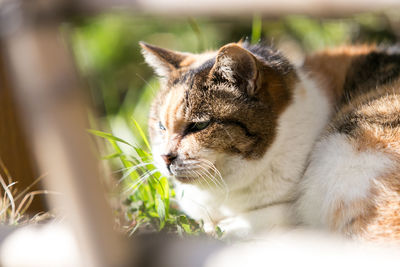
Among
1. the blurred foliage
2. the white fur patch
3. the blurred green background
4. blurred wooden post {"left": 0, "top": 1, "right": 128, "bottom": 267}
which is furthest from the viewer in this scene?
the blurred green background

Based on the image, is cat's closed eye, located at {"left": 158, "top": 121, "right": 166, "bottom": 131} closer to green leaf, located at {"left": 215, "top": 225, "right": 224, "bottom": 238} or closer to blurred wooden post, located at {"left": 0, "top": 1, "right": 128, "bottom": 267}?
green leaf, located at {"left": 215, "top": 225, "right": 224, "bottom": 238}

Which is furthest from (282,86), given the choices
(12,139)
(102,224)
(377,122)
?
(12,139)

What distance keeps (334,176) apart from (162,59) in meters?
1.07

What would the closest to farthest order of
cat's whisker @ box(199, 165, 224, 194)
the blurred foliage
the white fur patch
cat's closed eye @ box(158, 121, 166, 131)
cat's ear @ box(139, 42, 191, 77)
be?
the white fur patch → cat's whisker @ box(199, 165, 224, 194) → cat's closed eye @ box(158, 121, 166, 131) → cat's ear @ box(139, 42, 191, 77) → the blurred foliage

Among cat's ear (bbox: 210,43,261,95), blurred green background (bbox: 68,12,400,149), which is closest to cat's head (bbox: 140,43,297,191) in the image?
cat's ear (bbox: 210,43,261,95)

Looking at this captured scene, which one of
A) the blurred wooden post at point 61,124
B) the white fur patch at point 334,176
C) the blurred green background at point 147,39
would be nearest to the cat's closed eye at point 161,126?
the white fur patch at point 334,176

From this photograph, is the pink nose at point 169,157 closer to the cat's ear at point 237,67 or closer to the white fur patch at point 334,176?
the cat's ear at point 237,67

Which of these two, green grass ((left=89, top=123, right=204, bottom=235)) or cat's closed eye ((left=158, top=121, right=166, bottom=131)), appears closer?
green grass ((left=89, top=123, right=204, bottom=235))

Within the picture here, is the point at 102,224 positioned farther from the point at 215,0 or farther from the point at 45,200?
the point at 45,200

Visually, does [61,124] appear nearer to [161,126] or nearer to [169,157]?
[169,157]

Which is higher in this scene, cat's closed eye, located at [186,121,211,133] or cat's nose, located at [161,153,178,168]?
cat's closed eye, located at [186,121,211,133]

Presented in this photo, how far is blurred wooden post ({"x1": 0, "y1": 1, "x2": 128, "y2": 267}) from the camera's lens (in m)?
0.94

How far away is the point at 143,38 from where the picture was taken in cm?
553

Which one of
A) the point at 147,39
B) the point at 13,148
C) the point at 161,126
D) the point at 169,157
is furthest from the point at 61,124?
the point at 147,39
